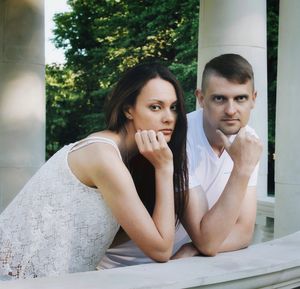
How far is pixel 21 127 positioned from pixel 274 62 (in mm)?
32656

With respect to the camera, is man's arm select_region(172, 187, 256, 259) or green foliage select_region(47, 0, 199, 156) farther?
green foliage select_region(47, 0, 199, 156)

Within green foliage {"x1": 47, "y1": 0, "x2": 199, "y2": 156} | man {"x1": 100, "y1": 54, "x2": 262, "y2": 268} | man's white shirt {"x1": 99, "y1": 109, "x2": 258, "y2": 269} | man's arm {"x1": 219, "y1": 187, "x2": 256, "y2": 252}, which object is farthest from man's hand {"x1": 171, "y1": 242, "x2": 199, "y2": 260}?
green foliage {"x1": 47, "y1": 0, "x2": 199, "y2": 156}

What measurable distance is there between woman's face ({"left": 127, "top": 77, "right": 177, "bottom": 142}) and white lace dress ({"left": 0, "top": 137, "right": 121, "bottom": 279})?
1.95 feet

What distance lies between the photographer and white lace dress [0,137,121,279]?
659cm

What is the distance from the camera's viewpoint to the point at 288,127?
659 inches

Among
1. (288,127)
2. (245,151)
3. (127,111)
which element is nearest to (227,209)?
(245,151)

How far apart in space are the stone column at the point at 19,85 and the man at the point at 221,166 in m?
17.9

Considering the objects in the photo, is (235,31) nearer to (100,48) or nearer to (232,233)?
(232,233)

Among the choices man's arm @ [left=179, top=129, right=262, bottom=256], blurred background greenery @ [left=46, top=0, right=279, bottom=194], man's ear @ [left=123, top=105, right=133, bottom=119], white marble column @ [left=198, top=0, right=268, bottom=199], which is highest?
blurred background greenery @ [left=46, top=0, right=279, bottom=194]

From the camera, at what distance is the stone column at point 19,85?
25.0 metres

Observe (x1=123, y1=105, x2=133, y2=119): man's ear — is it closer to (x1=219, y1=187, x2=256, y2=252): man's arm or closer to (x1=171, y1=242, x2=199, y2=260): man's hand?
(x1=171, y1=242, x2=199, y2=260): man's hand

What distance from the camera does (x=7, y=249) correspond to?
6.76m

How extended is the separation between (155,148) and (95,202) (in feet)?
2.75

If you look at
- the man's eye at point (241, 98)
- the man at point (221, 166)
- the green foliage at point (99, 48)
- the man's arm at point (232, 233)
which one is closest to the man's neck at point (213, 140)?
the man at point (221, 166)
